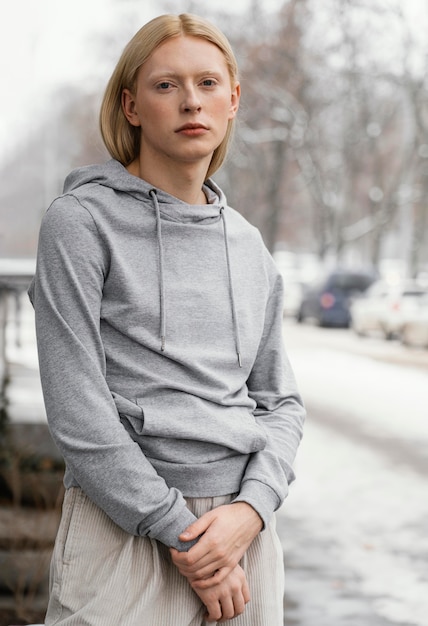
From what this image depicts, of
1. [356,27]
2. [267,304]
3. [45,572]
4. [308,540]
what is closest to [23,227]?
[308,540]

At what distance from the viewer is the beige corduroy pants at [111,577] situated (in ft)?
4.47

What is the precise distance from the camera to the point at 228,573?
1364mm

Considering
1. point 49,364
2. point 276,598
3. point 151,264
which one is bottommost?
point 276,598

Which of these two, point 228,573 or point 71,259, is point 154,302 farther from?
point 228,573

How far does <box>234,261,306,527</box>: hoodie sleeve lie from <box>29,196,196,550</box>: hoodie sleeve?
131 mm

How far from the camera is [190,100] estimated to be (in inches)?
55.6

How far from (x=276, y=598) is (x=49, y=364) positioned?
0.45m

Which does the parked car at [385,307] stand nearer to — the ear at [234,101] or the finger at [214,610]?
the ear at [234,101]

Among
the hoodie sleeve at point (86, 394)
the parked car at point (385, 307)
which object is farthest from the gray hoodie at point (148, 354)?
the parked car at point (385, 307)

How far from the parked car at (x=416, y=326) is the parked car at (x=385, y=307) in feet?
0.44

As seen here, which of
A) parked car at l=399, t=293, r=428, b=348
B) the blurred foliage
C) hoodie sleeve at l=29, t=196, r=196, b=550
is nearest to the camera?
hoodie sleeve at l=29, t=196, r=196, b=550

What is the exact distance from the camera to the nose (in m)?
1.41

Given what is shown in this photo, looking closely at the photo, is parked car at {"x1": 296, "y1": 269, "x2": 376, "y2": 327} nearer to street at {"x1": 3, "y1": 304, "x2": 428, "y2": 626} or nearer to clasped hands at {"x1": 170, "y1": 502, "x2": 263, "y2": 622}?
street at {"x1": 3, "y1": 304, "x2": 428, "y2": 626}

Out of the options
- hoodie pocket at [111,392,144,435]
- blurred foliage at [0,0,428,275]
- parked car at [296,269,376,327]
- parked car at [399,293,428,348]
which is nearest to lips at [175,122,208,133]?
hoodie pocket at [111,392,144,435]
